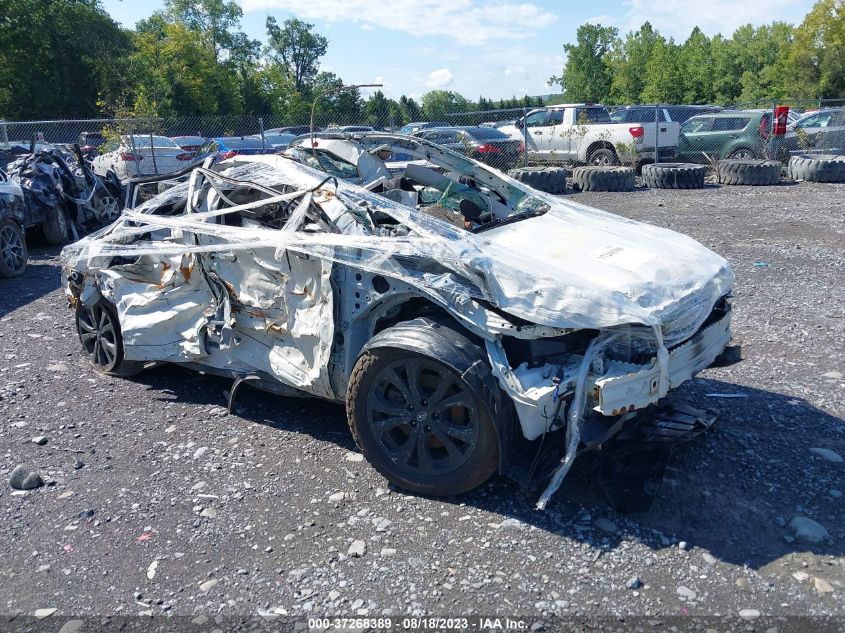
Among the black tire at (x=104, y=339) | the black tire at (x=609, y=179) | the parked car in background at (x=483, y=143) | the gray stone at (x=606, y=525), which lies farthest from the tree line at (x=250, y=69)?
the gray stone at (x=606, y=525)

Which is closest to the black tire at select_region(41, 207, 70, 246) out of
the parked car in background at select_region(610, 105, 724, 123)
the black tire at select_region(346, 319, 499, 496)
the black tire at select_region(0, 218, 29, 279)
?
the black tire at select_region(0, 218, 29, 279)

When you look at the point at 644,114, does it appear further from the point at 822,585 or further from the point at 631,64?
the point at 631,64

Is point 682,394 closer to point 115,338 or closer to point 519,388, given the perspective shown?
point 519,388

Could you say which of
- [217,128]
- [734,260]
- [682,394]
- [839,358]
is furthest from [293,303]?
[217,128]

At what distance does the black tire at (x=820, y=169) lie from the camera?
16188 millimetres

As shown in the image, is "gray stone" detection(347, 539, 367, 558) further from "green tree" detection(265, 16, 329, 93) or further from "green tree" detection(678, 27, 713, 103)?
"green tree" detection(265, 16, 329, 93)

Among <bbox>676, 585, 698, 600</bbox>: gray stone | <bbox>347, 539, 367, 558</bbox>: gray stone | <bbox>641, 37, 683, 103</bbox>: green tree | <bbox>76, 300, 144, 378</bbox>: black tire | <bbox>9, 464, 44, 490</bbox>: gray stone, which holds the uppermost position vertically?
<bbox>641, 37, 683, 103</bbox>: green tree

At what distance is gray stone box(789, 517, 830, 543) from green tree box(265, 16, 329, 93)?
82.3 m

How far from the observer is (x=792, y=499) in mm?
3787

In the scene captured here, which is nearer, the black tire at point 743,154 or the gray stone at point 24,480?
the gray stone at point 24,480

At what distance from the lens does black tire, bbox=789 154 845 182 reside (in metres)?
16.2

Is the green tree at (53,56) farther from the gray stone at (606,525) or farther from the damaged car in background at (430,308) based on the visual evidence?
the gray stone at (606,525)

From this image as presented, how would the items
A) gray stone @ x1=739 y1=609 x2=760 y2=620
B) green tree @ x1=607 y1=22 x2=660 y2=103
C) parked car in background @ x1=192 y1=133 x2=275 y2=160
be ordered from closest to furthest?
gray stone @ x1=739 y1=609 x2=760 y2=620
parked car in background @ x1=192 y1=133 x2=275 y2=160
green tree @ x1=607 y1=22 x2=660 y2=103

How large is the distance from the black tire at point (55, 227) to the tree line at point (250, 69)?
862cm
